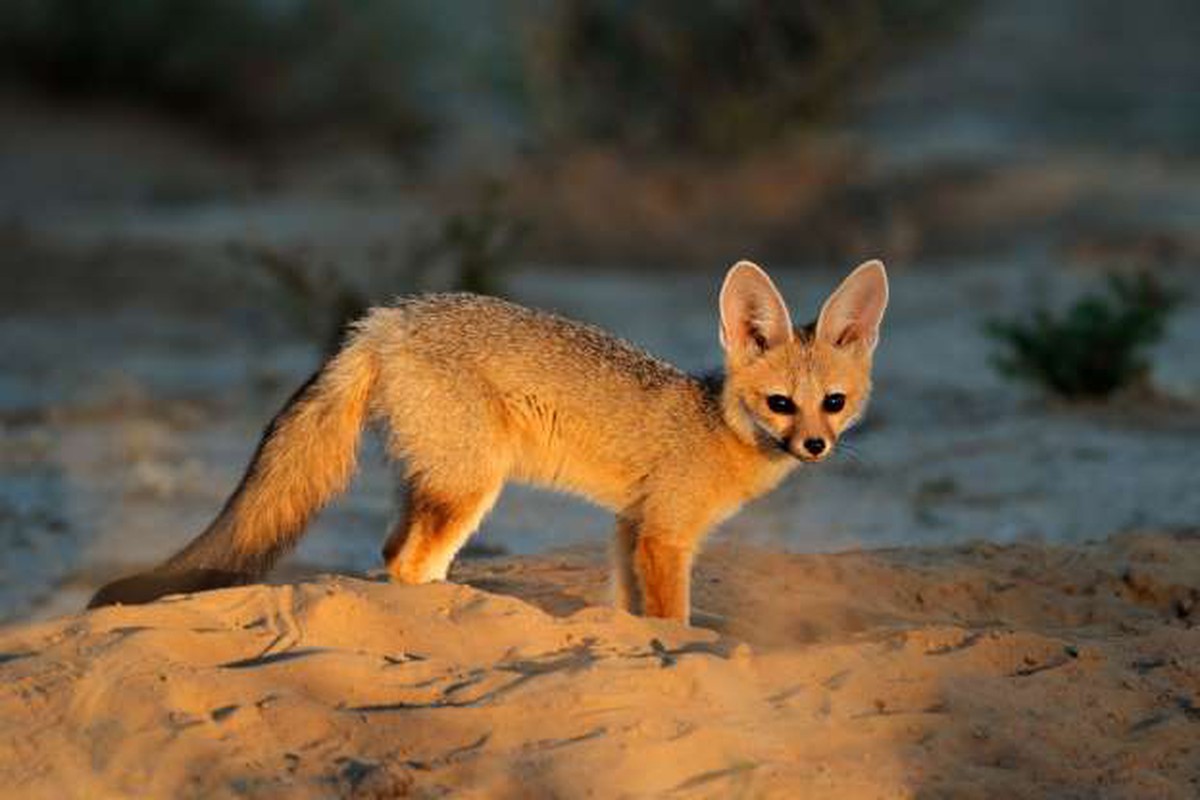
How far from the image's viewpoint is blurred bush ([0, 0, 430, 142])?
19.2 meters

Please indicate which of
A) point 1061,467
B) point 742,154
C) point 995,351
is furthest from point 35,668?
point 742,154

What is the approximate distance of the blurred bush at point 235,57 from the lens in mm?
19156

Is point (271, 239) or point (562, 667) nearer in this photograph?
point (562, 667)

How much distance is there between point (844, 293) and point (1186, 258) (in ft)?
29.1

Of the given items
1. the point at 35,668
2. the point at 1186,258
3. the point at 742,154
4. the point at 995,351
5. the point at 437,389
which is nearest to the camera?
the point at 35,668

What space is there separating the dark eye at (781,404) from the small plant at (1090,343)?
178 inches

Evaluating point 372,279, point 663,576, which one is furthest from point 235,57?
point 663,576

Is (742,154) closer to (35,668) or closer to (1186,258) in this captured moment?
(1186,258)

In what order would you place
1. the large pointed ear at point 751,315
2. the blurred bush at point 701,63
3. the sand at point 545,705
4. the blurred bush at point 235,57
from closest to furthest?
the sand at point 545,705 < the large pointed ear at point 751,315 < the blurred bush at point 701,63 < the blurred bush at point 235,57

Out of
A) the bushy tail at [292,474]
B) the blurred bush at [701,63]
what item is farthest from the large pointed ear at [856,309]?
the blurred bush at [701,63]

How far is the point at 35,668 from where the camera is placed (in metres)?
4.10

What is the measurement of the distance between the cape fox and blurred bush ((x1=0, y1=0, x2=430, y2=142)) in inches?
590

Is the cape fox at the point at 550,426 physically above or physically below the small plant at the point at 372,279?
below

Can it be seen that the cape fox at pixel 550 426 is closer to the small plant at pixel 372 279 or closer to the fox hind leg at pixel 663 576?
the fox hind leg at pixel 663 576
